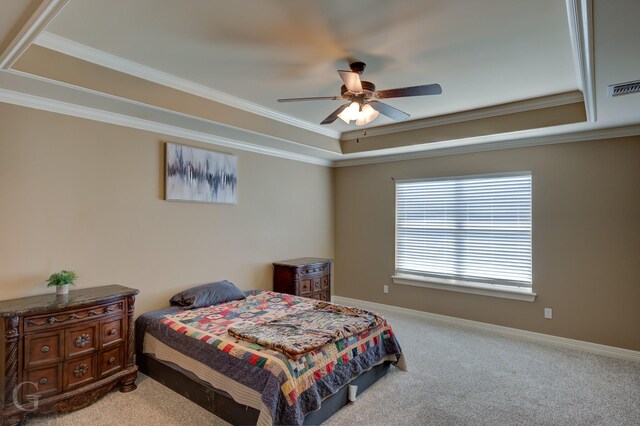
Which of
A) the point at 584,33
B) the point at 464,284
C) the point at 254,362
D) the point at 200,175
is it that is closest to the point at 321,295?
the point at 464,284

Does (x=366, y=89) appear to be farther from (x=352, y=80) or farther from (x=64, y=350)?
(x=64, y=350)

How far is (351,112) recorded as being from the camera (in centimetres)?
308

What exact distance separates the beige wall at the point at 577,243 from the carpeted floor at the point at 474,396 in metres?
0.45

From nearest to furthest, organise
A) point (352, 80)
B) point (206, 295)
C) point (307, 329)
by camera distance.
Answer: point (352, 80) < point (307, 329) < point (206, 295)

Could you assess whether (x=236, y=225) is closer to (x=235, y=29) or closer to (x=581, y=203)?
(x=235, y=29)

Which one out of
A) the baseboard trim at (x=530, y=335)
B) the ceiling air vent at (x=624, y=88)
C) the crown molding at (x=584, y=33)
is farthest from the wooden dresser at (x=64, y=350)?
the ceiling air vent at (x=624, y=88)

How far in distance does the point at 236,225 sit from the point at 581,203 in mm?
4168

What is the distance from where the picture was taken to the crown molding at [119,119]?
2.86m

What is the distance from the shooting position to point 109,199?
3.39m

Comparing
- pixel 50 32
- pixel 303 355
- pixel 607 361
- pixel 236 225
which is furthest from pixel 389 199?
pixel 50 32

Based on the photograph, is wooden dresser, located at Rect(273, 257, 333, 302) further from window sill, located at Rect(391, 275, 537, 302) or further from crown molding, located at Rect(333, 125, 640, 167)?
crown molding, located at Rect(333, 125, 640, 167)

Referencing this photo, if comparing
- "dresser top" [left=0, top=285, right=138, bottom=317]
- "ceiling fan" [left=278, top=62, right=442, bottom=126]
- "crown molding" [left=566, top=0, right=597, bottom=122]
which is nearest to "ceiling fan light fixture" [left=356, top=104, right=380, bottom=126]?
"ceiling fan" [left=278, top=62, right=442, bottom=126]

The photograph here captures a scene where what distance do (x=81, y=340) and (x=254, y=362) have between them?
143 centimetres

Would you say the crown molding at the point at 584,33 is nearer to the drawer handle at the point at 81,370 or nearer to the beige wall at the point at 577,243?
the beige wall at the point at 577,243
